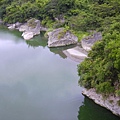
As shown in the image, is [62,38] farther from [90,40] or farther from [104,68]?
[104,68]

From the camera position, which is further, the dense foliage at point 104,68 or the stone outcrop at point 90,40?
the stone outcrop at point 90,40

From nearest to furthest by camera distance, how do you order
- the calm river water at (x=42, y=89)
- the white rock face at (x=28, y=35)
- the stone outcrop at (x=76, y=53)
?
the calm river water at (x=42, y=89)
the stone outcrop at (x=76, y=53)
the white rock face at (x=28, y=35)

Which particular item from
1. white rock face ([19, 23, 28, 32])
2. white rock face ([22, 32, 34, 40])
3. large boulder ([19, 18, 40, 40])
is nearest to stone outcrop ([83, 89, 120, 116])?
white rock face ([22, 32, 34, 40])

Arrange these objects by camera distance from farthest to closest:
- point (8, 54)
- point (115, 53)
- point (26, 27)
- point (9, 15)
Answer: point (9, 15) < point (26, 27) < point (8, 54) < point (115, 53)

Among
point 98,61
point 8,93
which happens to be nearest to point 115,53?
point 98,61

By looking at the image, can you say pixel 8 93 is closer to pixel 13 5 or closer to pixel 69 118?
pixel 69 118

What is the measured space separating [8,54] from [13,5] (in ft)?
62.8

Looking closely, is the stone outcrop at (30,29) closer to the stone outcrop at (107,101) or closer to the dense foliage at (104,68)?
the dense foliage at (104,68)

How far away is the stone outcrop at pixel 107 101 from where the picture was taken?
14.5 meters

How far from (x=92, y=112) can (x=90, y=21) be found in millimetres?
19109

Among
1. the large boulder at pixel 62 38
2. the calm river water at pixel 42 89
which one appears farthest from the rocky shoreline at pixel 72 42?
the calm river water at pixel 42 89

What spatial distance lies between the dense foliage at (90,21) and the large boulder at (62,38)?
52.2 inches

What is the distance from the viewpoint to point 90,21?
108ft

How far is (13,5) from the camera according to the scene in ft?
148
